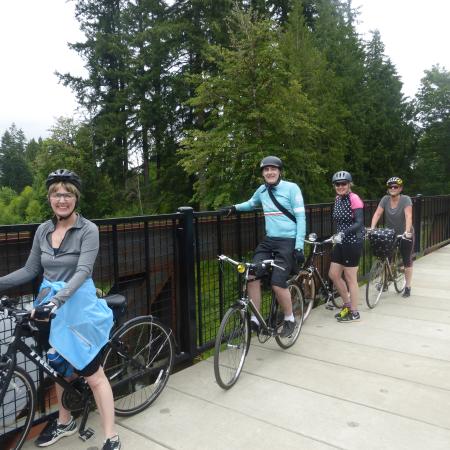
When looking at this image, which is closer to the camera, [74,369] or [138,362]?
[74,369]

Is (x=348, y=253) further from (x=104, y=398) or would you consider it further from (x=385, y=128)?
(x=385, y=128)

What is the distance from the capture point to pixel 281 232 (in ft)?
15.2

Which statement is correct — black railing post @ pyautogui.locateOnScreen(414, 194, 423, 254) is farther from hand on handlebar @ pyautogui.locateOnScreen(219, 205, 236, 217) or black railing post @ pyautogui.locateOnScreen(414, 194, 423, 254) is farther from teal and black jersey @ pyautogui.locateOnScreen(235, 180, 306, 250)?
hand on handlebar @ pyautogui.locateOnScreen(219, 205, 236, 217)

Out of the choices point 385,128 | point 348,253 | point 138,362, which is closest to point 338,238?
point 348,253

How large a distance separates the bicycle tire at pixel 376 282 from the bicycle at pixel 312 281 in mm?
528

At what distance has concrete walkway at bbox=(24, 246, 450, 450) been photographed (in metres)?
3.16

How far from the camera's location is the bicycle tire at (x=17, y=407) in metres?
2.79

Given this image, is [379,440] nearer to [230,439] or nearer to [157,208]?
[230,439]

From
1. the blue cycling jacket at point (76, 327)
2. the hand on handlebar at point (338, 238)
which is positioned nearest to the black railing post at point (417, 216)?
the hand on handlebar at point (338, 238)

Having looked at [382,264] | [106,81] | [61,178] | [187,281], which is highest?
[106,81]

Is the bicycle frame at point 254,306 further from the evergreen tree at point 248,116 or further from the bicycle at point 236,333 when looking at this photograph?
the evergreen tree at point 248,116

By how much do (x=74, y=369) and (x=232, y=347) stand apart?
59.7 inches

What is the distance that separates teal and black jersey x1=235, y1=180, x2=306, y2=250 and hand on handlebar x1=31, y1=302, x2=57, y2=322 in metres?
2.61

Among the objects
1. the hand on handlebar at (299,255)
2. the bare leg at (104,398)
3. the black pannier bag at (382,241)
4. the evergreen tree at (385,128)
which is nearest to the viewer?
the bare leg at (104,398)
